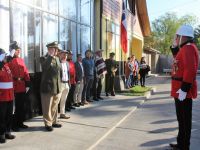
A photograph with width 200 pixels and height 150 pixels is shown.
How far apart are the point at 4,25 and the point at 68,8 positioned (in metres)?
4.74

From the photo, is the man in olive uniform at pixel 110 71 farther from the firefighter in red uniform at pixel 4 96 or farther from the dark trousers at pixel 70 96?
the firefighter in red uniform at pixel 4 96

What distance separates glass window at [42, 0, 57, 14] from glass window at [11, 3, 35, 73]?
2.86 feet

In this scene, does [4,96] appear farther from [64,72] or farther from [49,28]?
[49,28]

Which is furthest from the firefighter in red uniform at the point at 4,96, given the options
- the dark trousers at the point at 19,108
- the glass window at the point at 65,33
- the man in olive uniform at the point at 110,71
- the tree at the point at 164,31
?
the tree at the point at 164,31

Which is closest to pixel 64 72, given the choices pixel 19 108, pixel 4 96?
pixel 19 108

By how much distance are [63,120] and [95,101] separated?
14.5ft

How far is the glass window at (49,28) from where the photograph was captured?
10844 millimetres

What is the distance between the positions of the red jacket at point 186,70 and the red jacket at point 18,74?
10.4 ft

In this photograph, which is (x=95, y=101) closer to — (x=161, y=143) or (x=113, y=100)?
(x=113, y=100)

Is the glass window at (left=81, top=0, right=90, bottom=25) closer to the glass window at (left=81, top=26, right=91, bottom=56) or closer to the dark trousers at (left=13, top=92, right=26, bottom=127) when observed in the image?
the glass window at (left=81, top=26, right=91, bottom=56)

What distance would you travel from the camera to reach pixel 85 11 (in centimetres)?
1527

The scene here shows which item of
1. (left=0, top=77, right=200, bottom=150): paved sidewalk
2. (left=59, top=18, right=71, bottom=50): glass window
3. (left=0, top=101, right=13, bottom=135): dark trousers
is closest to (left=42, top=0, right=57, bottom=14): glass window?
(left=59, top=18, right=71, bottom=50): glass window

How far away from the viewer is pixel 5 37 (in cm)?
868

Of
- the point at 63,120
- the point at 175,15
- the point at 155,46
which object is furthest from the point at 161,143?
the point at 175,15
